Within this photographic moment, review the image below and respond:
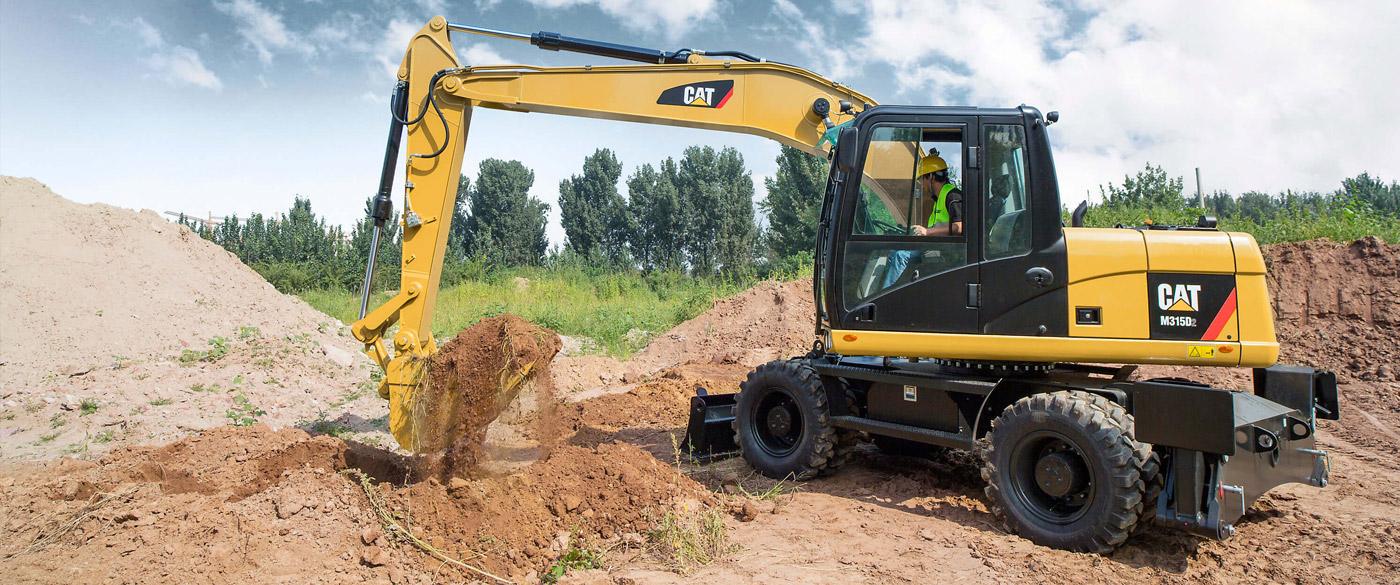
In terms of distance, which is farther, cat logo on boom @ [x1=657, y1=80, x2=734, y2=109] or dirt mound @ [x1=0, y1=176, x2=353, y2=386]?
dirt mound @ [x1=0, y1=176, x2=353, y2=386]

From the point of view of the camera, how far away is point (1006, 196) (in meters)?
4.69

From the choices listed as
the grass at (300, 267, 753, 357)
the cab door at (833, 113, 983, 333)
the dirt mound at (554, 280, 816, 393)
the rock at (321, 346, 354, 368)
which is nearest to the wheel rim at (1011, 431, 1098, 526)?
the cab door at (833, 113, 983, 333)

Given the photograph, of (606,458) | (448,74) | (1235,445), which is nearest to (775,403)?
(606,458)

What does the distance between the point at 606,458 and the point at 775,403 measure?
140 centimetres

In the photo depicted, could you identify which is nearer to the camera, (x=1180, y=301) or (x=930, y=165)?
(x=1180, y=301)

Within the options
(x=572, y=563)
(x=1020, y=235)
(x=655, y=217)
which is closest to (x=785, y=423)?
(x=572, y=563)

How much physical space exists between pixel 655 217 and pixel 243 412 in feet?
99.2

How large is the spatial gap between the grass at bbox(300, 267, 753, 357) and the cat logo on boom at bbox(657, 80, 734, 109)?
8.17 metres

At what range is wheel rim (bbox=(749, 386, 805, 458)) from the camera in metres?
5.82

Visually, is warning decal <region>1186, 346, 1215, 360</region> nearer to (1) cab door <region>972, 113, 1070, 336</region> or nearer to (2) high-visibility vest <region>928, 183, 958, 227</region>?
(1) cab door <region>972, 113, 1070, 336</region>

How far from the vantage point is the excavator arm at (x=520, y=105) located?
5.58 meters

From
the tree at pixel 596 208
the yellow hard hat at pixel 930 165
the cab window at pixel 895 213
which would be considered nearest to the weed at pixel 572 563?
the cab window at pixel 895 213

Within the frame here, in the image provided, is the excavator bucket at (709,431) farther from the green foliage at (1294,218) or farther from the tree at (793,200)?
the tree at (793,200)

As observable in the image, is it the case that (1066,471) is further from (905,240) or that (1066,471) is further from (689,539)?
(689,539)
